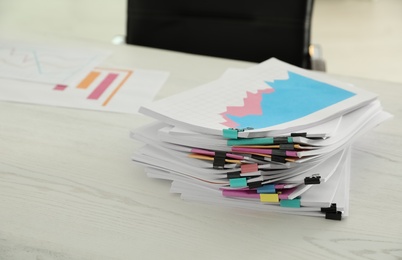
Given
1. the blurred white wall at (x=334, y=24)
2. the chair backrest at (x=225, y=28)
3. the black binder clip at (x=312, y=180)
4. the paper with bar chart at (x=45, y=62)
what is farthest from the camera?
the blurred white wall at (x=334, y=24)

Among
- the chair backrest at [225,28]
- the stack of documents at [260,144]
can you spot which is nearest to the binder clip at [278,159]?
the stack of documents at [260,144]

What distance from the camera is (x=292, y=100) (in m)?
1.04

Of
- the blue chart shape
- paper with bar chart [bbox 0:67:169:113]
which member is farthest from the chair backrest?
the blue chart shape

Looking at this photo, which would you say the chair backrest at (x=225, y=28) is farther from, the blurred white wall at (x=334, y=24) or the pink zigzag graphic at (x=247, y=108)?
the blurred white wall at (x=334, y=24)

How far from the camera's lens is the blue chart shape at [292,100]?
97 centimetres

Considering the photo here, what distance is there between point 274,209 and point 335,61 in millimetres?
2572

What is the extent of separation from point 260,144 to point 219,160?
6 centimetres

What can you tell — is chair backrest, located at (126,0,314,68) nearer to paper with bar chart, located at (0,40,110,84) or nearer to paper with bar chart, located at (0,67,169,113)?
paper with bar chart, located at (0,40,110,84)

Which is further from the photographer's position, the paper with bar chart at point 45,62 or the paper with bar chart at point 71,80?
the paper with bar chart at point 45,62

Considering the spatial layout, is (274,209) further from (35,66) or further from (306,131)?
(35,66)

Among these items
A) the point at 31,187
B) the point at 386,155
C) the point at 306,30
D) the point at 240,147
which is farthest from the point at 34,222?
the point at 306,30

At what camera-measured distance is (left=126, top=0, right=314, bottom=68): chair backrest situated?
5.50 feet

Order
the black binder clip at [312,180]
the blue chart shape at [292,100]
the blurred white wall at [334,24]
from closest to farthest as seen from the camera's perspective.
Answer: the black binder clip at [312,180]
the blue chart shape at [292,100]
the blurred white wall at [334,24]

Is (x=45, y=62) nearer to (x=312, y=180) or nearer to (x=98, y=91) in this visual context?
(x=98, y=91)
